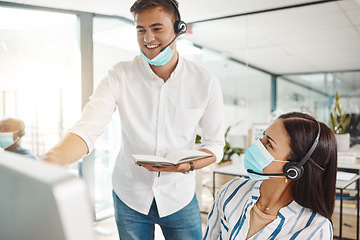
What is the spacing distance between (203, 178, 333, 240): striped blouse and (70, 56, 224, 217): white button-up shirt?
16 cm

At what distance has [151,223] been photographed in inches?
54.4

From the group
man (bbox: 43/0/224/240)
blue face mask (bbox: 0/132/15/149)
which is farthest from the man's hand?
blue face mask (bbox: 0/132/15/149)

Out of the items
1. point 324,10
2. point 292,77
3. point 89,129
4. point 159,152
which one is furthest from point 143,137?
point 292,77

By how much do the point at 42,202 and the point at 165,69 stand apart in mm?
1248

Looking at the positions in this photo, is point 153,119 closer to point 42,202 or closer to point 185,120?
point 185,120

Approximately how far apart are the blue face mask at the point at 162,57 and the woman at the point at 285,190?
526mm

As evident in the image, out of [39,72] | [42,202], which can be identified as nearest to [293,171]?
[42,202]

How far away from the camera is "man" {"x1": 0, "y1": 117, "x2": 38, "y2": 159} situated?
8.73 feet

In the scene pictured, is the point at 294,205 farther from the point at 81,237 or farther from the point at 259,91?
the point at 259,91

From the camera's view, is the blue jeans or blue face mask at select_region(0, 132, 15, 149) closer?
the blue jeans

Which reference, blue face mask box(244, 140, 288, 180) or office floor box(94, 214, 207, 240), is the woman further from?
office floor box(94, 214, 207, 240)

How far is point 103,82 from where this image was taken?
1.36m

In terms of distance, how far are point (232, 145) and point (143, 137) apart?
117 inches

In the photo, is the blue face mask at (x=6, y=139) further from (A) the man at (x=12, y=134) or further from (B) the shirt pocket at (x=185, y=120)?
(B) the shirt pocket at (x=185, y=120)
